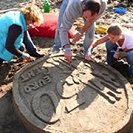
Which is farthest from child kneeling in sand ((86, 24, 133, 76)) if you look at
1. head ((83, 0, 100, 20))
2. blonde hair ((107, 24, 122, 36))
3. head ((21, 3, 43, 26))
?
head ((21, 3, 43, 26))

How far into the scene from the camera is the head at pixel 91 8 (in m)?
3.68

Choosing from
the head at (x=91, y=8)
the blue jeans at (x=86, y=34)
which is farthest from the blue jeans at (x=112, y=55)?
the head at (x=91, y=8)

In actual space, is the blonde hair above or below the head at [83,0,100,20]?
below

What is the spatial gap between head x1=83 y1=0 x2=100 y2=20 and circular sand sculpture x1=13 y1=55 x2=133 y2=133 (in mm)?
705

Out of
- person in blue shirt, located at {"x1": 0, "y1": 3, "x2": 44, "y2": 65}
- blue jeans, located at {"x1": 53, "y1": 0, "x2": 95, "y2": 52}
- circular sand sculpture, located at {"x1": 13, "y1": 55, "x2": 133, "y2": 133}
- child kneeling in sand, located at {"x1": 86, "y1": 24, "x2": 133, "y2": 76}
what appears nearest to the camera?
circular sand sculpture, located at {"x1": 13, "y1": 55, "x2": 133, "y2": 133}

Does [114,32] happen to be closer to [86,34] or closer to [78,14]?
[78,14]

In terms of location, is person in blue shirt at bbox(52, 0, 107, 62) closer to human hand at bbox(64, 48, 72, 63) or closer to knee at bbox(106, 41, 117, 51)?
human hand at bbox(64, 48, 72, 63)

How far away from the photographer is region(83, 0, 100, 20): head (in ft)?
12.1

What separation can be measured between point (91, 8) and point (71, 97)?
0.91 meters

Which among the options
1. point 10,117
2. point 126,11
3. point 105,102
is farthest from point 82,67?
point 126,11

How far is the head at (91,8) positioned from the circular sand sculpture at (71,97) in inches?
27.7

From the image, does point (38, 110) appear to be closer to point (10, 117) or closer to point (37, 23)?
point (10, 117)

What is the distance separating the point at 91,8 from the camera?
3701 millimetres

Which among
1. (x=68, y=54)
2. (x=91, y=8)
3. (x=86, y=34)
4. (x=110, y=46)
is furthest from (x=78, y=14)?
(x=110, y=46)
